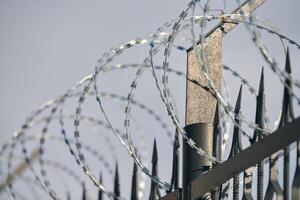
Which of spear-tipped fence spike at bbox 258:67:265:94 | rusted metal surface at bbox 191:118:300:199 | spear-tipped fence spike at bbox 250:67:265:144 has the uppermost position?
spear-tipped fence spike at bbox 258:67:265:94

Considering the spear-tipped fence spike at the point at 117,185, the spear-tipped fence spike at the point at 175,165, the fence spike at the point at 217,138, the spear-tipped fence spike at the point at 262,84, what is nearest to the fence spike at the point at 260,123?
the spear-tipped fence spike at the point at 262,84

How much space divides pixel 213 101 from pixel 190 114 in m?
0.34

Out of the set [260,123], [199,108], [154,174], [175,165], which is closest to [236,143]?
[260,123]

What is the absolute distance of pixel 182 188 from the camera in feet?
25.0

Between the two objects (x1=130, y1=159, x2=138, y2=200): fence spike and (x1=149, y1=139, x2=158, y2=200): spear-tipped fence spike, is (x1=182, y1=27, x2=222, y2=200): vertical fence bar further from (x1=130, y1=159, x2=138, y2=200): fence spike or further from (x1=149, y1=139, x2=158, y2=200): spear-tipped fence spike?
(x1=130, y1=159, x2=138, y2=200): fence spike

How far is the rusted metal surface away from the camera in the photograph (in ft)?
19.0

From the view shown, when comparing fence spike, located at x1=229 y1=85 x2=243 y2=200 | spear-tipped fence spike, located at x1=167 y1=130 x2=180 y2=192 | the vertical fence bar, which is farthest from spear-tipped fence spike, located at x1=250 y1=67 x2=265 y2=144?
spear-tipped fence spike, located at x1=167 y1=130 x2=180 y2=192

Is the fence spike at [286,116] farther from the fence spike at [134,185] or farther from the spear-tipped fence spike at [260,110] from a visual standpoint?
the fence spike at [134,185]

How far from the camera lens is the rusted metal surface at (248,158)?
5779 millimetres

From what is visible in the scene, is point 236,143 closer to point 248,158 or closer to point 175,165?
point 248,158

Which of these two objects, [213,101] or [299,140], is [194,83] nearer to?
[213,101]

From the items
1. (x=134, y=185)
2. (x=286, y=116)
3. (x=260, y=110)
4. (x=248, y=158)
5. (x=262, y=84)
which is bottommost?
(x=248, y=158)

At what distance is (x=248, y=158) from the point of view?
247 inches

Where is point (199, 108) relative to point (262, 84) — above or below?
above
